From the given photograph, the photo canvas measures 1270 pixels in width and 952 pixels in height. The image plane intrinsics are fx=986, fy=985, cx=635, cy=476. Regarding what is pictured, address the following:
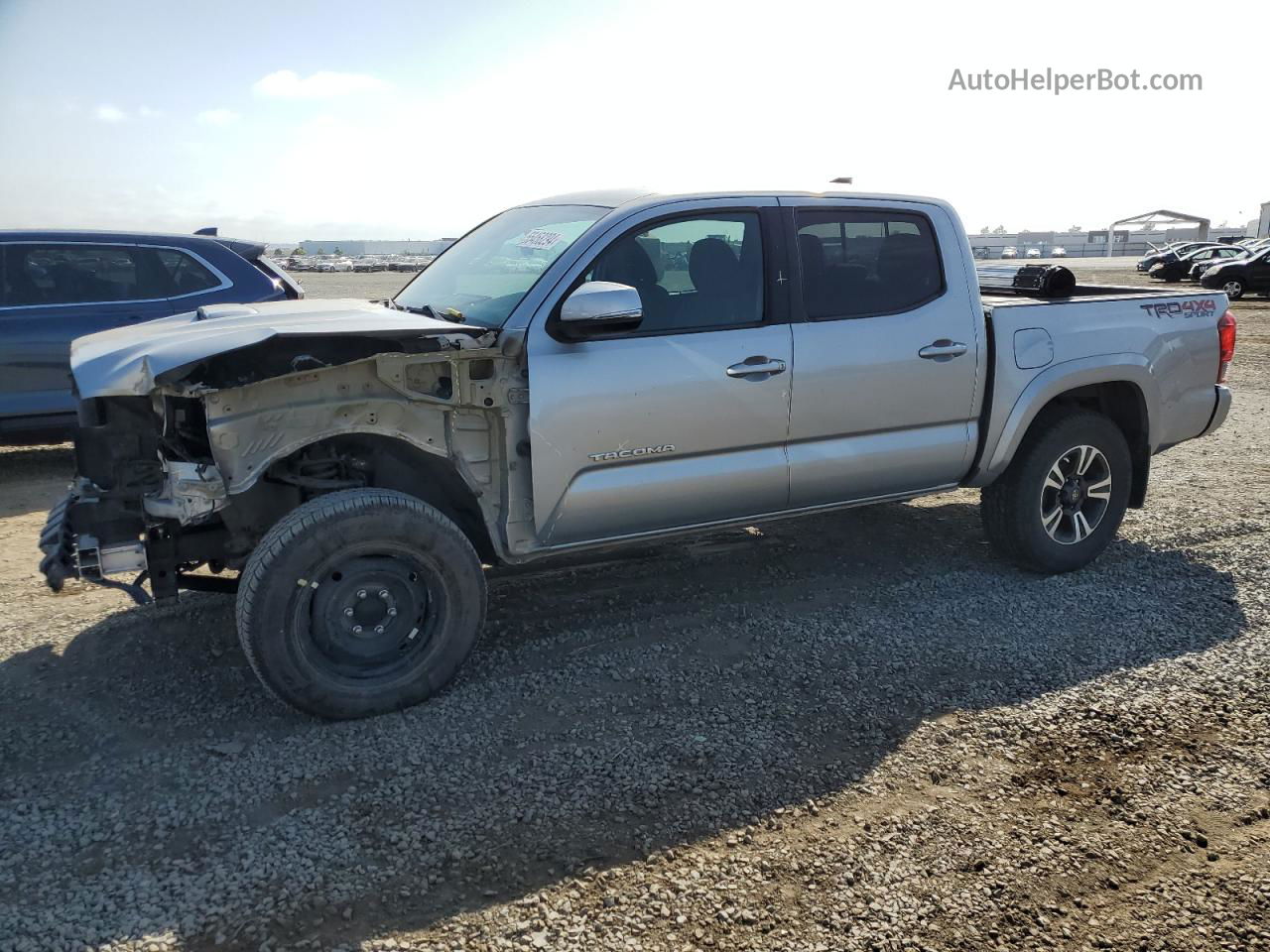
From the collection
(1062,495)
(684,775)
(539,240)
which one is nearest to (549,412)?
(539,240)

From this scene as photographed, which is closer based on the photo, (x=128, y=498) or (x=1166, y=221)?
(x=128, y=498)

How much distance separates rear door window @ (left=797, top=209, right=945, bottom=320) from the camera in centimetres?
468

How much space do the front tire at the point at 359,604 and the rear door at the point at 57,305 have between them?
182 inches

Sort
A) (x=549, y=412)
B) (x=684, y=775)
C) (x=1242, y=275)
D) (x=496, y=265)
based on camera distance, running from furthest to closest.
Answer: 1. (x=1242, y=275)
2. (x=496, y=265)
3. (x=549, y=412)
4. (x=684, y=775)

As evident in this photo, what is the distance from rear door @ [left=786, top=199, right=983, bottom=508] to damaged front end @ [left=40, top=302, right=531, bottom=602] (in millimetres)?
1457

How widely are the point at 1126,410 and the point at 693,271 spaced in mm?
2930

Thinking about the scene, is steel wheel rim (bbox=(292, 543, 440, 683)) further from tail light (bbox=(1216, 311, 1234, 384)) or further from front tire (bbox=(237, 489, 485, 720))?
tail light (bbox=(1216, 311, 1234, 384))

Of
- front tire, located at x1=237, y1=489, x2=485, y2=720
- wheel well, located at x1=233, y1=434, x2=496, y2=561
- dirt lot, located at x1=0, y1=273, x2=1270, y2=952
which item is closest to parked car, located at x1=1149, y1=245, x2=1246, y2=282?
dirt lot, located at x1=0, y1=273, x2=1270, y2=952

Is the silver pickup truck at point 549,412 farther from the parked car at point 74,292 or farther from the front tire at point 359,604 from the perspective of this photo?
the parked car at point 74,292

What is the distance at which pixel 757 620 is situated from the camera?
480 cm

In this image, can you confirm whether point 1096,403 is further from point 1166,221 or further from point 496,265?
point 1166,221

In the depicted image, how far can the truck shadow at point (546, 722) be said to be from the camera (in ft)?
9.84

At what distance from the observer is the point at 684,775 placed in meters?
3.47

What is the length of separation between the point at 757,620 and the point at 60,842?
298 cm
